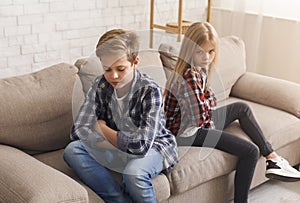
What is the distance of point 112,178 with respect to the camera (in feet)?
6.12

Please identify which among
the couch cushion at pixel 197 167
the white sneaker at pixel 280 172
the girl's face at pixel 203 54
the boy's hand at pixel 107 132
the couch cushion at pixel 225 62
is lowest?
the white sneaker at pixel 280 172

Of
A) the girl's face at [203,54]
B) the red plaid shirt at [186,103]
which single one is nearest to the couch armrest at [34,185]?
the red plaid shirt at [186,103]

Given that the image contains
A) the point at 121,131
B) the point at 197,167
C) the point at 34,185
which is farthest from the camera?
the point at 197,167

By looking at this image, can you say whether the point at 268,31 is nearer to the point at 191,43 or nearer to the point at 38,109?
the point at 191,43

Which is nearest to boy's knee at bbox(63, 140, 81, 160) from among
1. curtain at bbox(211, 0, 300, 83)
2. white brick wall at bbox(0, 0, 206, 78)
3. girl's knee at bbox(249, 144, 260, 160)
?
girl's knee at bbox(249, 144, 260, 160)

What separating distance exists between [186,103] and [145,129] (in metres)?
0.34

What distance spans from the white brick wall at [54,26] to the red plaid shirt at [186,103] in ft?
5.03

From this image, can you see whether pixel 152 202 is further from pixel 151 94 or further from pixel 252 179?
pixel 252 179

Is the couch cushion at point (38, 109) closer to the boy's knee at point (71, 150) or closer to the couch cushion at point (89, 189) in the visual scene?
the couch cushion at point (89, 189)

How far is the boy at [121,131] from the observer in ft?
6.03

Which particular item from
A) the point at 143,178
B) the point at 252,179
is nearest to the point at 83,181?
the point at 143,178

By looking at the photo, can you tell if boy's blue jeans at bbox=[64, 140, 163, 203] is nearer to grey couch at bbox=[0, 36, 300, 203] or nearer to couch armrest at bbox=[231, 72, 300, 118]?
grey couch at bbox=[0, 36, 300, 203]

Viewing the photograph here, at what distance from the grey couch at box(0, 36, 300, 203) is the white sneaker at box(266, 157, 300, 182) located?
8 centimetres

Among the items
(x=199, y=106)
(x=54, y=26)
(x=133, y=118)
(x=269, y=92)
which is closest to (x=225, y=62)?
(x=269, y=92)
